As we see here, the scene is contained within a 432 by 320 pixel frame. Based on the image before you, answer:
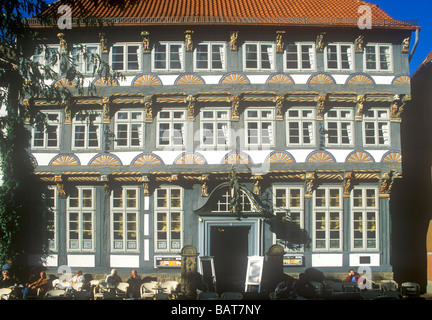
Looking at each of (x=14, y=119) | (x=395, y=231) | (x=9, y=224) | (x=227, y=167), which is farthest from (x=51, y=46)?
(x=395, y=231)

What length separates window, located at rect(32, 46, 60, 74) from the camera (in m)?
10.1

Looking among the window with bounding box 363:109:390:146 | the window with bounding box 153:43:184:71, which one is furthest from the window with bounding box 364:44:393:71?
the window with bounding box 153:43:184:71

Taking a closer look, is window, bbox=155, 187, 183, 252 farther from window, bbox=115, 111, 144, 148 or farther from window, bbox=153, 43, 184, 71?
window, bbox=153, 43, 184, 71

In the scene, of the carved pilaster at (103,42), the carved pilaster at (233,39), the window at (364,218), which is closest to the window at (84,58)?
the carved pilaster at (103,42)

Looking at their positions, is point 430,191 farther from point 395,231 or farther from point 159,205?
point 159,205

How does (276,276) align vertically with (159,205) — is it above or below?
below

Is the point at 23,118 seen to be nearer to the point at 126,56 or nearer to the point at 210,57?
the point at 126,56

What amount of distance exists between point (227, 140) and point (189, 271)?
131 inches

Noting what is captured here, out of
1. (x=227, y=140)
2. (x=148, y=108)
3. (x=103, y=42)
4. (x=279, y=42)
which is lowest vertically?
(x=227, y=140)

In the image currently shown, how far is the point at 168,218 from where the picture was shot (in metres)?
11.5

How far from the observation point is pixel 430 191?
1151cm

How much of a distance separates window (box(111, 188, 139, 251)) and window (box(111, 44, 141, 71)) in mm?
3075

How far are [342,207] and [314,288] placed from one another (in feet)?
7.14

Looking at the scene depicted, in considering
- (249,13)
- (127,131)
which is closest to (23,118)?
(127,131)
